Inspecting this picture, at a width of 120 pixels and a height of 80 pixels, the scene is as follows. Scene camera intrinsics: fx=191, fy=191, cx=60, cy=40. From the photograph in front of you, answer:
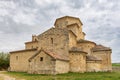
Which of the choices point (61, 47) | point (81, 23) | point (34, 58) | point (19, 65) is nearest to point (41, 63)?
point (34, 58)

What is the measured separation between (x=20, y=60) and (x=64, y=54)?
11.6 m

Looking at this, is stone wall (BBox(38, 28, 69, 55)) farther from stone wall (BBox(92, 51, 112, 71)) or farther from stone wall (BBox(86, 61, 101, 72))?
stone wall (BBox(92, 51, 112, 71))

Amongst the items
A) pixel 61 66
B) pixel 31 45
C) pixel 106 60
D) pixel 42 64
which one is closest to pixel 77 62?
pixel 61 66

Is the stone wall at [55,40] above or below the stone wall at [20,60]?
above

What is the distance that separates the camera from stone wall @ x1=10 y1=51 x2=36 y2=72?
36.5m

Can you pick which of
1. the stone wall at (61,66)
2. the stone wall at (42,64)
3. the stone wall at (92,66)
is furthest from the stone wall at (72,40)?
the stone wall at (42,64)

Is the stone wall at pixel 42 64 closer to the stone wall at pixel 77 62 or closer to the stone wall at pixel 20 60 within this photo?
the stone wall at pixel 77 62

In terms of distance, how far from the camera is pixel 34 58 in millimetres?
28812

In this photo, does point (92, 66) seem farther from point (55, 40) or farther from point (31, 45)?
point (31, 45)

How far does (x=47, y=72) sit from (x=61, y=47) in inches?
210

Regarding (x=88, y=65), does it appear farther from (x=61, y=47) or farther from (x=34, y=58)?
(x=34, y=58)

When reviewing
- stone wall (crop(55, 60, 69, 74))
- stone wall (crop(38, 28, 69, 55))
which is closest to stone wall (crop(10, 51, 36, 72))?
stone wall (crop(38, 28, 69, 55))

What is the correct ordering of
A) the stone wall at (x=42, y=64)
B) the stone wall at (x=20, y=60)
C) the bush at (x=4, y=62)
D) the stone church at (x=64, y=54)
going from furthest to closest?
the bush at (x=4, y=62), the stone wall at (x=20, y=60), the stone church at (x=64, y=54), the stone wall at (x=42, y=64)

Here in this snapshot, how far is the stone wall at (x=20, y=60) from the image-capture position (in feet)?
120
